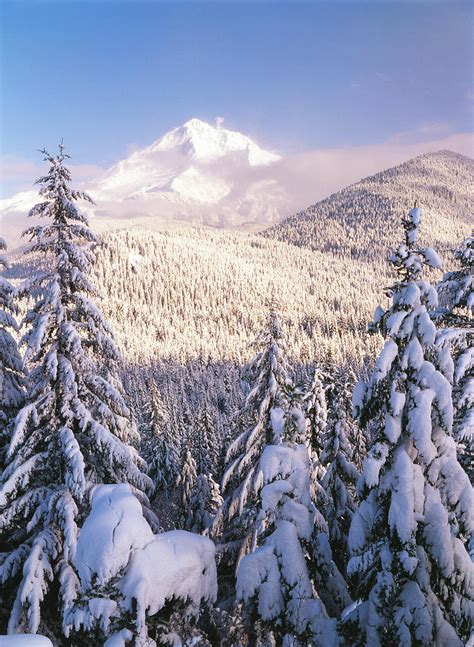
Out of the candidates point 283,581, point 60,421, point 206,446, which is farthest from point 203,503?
point 283,581

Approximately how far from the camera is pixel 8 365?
12.9 meters

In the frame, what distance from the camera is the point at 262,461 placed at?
382 inches

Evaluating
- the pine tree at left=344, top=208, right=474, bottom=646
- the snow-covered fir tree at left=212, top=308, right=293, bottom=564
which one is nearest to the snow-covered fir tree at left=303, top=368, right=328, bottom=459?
the snow-covered fir tree at left=212, top=308, right=293, bottom=564

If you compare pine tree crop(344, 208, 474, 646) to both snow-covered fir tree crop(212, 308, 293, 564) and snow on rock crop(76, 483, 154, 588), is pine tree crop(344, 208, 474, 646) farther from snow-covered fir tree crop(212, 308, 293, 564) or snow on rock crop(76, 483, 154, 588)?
snow-covered fir tree crop(212, 308, 293, 564)

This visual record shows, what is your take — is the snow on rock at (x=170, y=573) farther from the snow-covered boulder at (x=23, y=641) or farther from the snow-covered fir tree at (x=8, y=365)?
the snow-covered fir tree at (x=8, y=365)

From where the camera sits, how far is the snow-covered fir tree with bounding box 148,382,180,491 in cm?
4978

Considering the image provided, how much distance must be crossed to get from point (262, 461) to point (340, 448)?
773cm

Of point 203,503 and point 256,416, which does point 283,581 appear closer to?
point 256,416

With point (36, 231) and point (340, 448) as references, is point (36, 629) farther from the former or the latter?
point (340, 448)

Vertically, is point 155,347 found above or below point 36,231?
→ below

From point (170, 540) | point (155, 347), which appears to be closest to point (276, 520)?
point (170, 540)

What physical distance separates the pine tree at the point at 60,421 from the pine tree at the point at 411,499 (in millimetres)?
5922

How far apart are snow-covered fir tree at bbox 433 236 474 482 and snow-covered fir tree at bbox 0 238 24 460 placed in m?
10.7

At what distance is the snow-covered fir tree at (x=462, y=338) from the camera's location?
9.48 m
